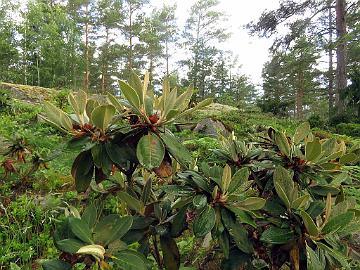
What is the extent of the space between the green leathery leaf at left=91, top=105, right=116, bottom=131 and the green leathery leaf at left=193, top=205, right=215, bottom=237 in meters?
0.39

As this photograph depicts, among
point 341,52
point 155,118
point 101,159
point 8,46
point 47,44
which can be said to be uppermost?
point 47,44

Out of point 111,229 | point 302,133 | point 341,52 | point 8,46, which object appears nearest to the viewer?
point 111,229

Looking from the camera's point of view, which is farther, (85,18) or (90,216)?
(85,18)

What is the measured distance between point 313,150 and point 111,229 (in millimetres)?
704

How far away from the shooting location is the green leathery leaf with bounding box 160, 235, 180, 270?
100 centimetres

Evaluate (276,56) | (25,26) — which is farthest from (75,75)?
(276,56)

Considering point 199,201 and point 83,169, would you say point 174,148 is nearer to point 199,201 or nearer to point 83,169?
point 199,201

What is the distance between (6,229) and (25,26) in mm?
22744

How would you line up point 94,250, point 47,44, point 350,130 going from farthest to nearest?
point 47,44 → point 350,130 → point 94,250

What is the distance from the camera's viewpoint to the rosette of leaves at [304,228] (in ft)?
2.74

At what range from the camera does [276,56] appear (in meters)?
12.5

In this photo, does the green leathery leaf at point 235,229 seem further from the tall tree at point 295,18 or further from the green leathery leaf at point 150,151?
the tall tree at point 295,18

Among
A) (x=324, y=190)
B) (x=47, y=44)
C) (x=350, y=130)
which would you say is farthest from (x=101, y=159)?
(x=47, y=44)

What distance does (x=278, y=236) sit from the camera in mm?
905
